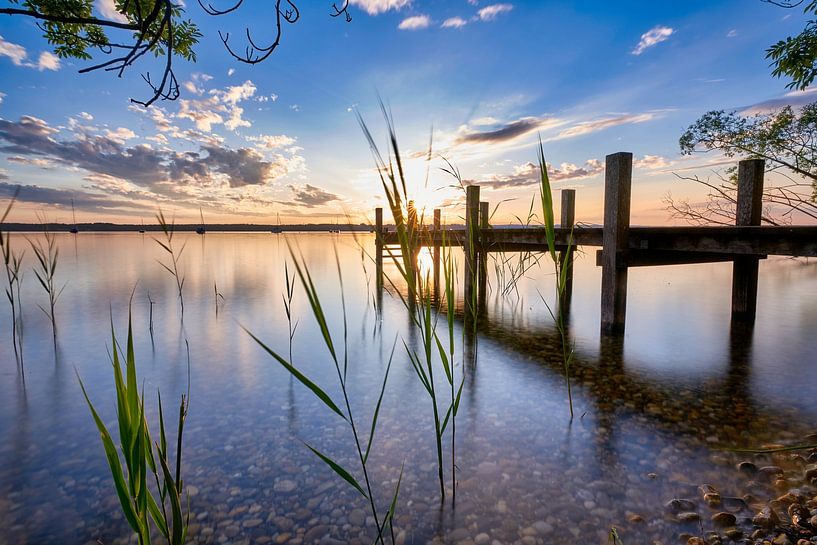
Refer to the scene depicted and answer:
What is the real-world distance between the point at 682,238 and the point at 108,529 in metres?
6.49

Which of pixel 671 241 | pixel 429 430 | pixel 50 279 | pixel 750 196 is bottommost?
pixel 429 430

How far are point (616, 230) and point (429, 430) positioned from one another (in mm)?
4031

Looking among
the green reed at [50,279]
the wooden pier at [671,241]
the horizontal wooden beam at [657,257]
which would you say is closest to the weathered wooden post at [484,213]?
the wooden pier at [671,241]

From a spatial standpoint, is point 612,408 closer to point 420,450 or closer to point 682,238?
point 420,450

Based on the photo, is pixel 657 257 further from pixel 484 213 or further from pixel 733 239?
pixel 484 213

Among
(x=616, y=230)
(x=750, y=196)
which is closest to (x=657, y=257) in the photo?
(x=616, y=230)

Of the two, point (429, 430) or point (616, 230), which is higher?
point (616, 230)

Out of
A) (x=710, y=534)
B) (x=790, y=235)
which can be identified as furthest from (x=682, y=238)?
(x=710, y=534)

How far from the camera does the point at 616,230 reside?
5.77 metres

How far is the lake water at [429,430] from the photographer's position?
2.37 metres

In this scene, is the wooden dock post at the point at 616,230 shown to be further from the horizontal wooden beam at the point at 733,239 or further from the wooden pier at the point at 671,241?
the horizontal wooden beam at the point at 733,239

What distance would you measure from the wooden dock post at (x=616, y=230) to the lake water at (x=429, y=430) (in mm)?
688

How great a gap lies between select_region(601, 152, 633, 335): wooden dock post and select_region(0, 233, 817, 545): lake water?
27.1 inches

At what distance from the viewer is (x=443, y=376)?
15.7 feet
